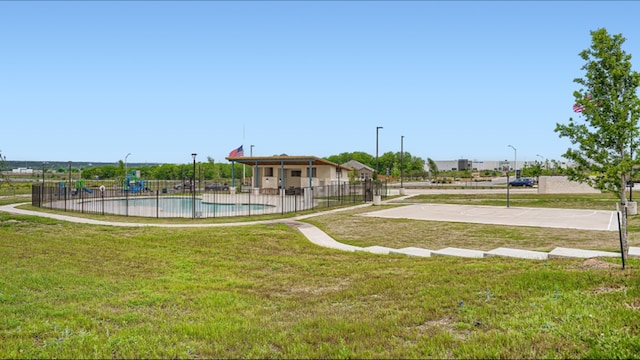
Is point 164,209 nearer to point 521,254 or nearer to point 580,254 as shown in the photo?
point 521,254

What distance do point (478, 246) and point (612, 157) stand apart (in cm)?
525

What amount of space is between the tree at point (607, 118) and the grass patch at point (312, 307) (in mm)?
1887

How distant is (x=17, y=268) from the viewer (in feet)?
30.6

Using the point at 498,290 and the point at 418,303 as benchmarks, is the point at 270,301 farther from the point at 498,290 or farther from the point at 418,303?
the point at 498,290

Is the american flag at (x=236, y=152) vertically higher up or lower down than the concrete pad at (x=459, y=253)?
higher up

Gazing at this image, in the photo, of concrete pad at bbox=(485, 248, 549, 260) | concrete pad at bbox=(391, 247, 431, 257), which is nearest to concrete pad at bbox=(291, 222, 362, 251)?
concrete pad at bbox=(391, 247, 431, 257)

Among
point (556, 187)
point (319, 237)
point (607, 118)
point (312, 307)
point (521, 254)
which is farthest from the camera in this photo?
point (556, 187)

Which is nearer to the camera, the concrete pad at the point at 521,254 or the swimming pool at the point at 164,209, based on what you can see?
the concrete pad at the point at 521,254

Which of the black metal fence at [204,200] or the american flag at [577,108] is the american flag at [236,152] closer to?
the black metal fence at [204,200]

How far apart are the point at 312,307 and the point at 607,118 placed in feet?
24.5

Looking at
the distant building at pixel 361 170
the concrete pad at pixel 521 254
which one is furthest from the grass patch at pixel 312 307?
the distant building at pixel 361 170

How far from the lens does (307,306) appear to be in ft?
21.4

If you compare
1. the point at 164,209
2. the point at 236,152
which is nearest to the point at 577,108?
the point at 164,209

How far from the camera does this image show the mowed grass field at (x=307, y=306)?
14.8 ft
